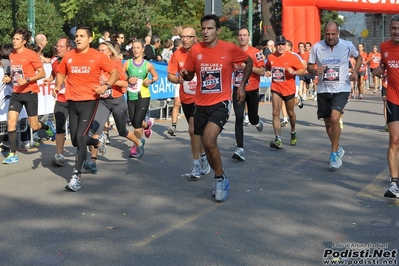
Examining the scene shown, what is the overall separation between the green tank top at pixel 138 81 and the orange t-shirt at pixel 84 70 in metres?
2.62

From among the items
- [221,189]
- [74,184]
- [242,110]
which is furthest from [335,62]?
[74,184]

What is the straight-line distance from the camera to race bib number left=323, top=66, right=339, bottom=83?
33.8 feet

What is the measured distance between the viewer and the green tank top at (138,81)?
11.8m

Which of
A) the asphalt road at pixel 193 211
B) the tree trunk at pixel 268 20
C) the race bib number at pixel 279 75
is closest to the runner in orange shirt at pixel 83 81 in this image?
the asphalt road at pixel 193 211

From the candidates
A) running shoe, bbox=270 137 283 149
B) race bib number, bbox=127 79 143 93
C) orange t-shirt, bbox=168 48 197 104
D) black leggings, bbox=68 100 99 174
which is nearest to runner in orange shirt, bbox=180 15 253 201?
black leggings, bbox=68 100 99 174

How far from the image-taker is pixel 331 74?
1030 centimetres

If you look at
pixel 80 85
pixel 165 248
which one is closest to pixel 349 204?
pixel 165 248

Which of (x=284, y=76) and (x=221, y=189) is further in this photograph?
(x=284, y=76)

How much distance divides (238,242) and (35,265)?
1.72m

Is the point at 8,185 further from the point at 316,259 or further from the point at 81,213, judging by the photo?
the point at 316,259

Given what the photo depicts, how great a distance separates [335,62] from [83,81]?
11.6 ft

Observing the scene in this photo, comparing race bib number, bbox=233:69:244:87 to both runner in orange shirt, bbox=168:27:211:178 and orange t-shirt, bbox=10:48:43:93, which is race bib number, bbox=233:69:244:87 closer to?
runner in orange shirt, bbox=168:27:211:178

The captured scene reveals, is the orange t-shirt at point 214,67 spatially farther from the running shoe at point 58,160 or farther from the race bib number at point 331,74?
the running shoe at point 58,160

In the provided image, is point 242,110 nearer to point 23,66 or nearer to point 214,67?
point 214,67
